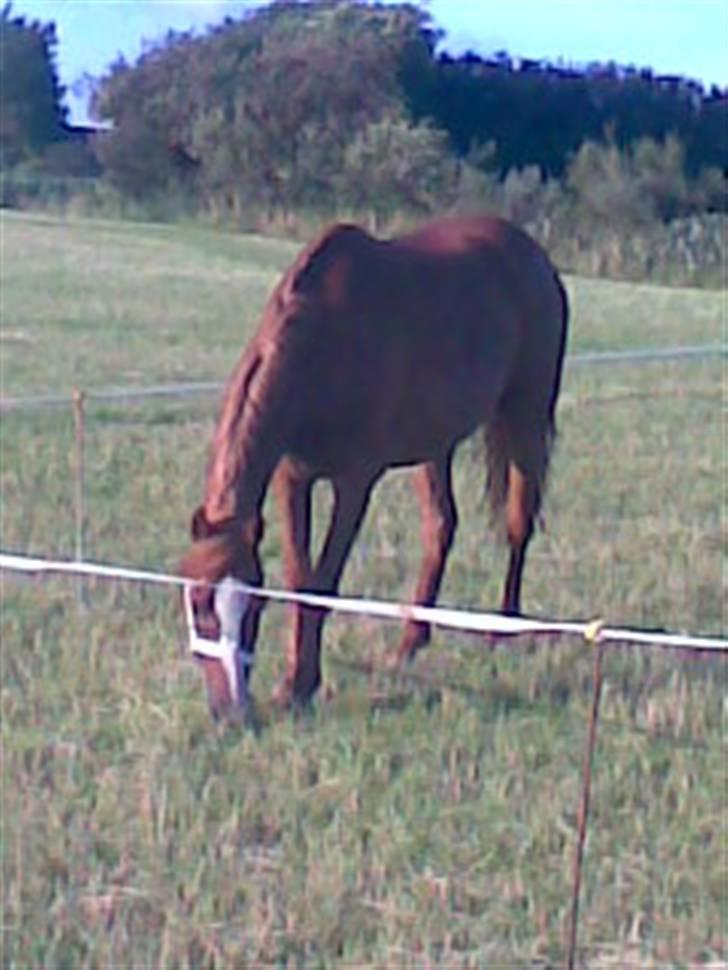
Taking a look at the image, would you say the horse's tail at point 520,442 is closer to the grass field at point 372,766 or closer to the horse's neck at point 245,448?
the grass field at point 372,766

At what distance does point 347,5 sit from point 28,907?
49.1 meters

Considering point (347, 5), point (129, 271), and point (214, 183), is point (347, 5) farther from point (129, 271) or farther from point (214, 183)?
point (129, 271)

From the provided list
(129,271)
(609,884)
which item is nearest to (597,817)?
(609,884)

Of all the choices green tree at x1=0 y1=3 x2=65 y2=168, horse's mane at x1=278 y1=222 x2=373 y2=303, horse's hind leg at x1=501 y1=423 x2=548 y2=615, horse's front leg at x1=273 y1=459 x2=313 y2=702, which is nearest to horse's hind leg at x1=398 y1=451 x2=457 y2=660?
horse's hind leg at x1=501 y1=423 x2=548 y2=615

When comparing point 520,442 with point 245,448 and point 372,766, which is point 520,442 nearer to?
Answer: point 245,448

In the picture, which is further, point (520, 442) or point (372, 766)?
point (520, 442)

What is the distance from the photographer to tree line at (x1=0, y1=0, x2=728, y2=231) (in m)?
45.1

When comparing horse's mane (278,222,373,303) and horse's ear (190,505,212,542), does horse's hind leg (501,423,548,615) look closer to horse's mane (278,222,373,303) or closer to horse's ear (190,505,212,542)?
horse's mane (278,222,373,303)

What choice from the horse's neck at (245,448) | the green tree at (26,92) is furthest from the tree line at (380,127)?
the horse's neck at (245,448)

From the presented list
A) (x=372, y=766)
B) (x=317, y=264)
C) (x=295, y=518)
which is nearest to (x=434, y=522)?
(x=295, y=518)

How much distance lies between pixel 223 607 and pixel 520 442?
2.87 meters

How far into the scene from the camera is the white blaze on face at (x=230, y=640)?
23.7 feet

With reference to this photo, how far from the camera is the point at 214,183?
1960 inches

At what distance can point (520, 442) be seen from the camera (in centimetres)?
984
